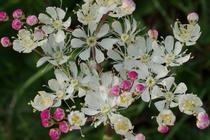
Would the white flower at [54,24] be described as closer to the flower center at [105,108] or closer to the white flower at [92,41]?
the white flower at [92,41]

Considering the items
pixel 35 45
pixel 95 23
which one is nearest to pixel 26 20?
pixel 35 45

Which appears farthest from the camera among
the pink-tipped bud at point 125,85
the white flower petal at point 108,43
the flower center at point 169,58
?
the flower center at point 169,58

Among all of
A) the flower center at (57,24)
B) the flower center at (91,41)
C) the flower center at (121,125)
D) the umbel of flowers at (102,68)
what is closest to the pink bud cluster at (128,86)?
the umbel of flowers at (102,68)

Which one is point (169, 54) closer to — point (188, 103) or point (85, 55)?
point (188, 103)

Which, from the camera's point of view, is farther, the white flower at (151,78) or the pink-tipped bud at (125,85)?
the white flower at (151,78)

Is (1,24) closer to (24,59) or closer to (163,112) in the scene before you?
(24,59)
